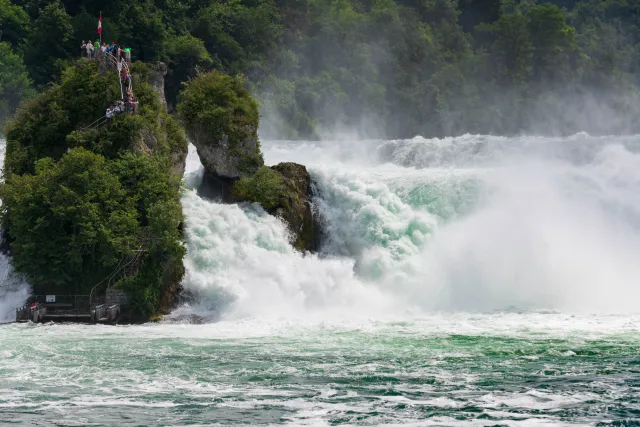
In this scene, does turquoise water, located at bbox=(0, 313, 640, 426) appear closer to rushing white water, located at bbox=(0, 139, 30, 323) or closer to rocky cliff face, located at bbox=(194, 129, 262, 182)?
rushing white water, located at bbox=(0, 139, 30, 323)

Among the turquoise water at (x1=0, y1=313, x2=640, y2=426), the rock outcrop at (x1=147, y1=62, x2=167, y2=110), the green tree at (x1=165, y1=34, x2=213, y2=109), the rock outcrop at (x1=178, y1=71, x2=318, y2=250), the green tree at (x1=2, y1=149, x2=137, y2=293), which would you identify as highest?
the green tree at (x1=165, y1=34, x2=213, y2=109)

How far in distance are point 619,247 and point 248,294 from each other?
1372cm

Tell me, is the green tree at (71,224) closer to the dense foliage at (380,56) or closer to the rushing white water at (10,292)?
the rushing white water at (10,292)

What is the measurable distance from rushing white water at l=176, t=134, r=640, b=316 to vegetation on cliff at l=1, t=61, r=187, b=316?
1.54m

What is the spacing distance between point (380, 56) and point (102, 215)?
→ 5503cm

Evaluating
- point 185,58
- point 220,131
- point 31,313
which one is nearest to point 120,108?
point 220,131

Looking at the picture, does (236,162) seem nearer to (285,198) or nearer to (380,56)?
(285,198)

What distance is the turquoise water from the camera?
77.6ft

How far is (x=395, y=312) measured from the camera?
38.9 meters

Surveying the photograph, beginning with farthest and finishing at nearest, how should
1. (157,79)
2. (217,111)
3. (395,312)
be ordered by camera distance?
(157,79) < (217,111) < (395,312)

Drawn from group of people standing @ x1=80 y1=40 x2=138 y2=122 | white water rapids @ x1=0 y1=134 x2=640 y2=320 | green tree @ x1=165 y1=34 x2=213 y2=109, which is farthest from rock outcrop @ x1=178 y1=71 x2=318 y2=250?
green tree @ x1=165 y1=34 x2=213 y2=109

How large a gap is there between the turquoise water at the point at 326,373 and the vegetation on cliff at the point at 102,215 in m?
2.54

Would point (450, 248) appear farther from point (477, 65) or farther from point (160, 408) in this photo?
point (477, 65)

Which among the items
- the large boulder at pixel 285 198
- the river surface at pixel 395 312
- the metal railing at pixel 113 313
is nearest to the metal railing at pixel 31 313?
the river surface at pixel 395 312
